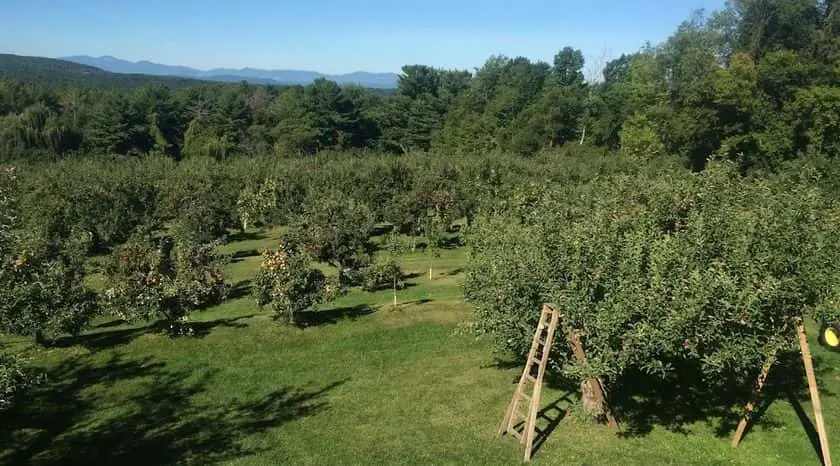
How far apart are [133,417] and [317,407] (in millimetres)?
5181

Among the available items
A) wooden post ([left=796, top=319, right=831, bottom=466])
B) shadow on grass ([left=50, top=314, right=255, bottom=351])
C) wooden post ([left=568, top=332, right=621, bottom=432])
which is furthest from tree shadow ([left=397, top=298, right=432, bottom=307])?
wooden post ([left=796, top=319, right=831, bottom=466])

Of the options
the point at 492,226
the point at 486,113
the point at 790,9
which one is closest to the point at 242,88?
the point at 486,113

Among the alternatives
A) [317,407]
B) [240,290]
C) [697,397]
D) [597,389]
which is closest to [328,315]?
[317,407]

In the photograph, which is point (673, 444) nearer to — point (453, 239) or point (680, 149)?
point (453, 239)

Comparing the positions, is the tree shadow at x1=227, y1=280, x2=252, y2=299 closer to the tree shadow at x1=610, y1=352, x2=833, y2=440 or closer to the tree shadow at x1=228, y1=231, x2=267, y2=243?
the tree shadow at x1=228, y1=231, x2=267, y2=243

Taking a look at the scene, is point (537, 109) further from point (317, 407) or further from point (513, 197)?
point (317, 407)

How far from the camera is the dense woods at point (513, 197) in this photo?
1310 cm

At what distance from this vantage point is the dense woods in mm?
13102

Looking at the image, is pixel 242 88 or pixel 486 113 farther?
pixel 242 88

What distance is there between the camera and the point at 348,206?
95.6 feet

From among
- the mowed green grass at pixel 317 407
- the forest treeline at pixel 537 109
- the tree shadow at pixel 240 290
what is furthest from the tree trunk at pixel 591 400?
the tree shadow at pixel 240 290

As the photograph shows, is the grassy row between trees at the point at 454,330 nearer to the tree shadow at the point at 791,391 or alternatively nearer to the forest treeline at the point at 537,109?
the tree shadow at the point at 791,391

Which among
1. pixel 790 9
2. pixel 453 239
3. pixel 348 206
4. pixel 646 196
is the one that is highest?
pixel 790 9

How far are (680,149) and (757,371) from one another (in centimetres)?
4849
